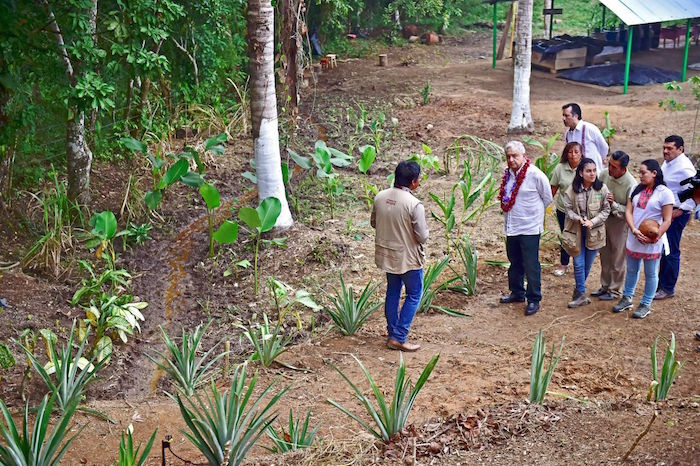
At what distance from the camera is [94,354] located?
654 cm

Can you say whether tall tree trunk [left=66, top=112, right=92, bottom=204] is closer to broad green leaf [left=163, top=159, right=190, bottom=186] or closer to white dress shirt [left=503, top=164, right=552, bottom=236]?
broad green leaf [left=163, top=159, right=190, bottom=186]

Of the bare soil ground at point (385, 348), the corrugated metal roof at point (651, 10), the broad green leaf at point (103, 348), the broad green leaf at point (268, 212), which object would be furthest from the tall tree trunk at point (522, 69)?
the broad green leaf at point (103, 348)

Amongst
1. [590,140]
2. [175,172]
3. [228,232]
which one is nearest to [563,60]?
[590,140]

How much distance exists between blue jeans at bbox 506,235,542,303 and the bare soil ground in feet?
0.64

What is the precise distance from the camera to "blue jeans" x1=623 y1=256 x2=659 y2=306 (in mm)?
6488

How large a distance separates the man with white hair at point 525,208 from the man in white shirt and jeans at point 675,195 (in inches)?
42.7

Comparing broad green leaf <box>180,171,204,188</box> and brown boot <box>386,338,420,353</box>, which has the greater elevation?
broad green leaf <box>180,171,204,188</box>

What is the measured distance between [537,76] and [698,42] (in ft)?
19.1

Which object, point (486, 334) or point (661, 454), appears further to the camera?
point (486, 334)

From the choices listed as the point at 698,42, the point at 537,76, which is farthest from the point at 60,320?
the point at 698,42

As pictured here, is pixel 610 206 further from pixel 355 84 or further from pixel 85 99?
pixel 355 84

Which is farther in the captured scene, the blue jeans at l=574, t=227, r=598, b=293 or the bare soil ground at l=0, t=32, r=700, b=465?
the blue jeans at l=574, t=227, r=598, b=293

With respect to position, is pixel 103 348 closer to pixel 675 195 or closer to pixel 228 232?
pixel 228 232

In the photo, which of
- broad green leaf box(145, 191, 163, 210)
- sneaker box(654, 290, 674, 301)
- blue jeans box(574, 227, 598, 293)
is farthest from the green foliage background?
sneaker box(654, 290, 674, 301)
